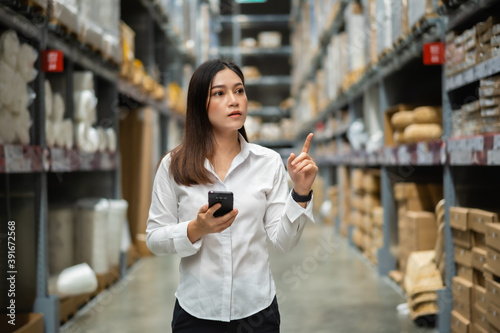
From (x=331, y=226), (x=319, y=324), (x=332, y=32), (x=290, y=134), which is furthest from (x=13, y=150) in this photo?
(x=290, y=134)

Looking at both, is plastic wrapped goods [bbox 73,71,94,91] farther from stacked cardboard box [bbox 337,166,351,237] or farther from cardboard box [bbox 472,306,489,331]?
stacked cardboard box [bbox 337,166,351,237]

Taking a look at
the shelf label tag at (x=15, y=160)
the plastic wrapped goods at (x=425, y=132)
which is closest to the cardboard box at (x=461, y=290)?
the plastic wrapped goods at (x=425, y=132)

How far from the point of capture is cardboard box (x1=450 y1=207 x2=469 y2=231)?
9.13 feet

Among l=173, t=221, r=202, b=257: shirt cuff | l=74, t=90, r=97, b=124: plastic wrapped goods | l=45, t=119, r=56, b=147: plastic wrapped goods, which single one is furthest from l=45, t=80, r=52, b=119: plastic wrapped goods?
l=173, t=221, r=202, b=257: shirt cuff

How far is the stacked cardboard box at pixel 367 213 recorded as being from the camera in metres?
5.14

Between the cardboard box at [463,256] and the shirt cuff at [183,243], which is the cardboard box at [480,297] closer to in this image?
the cardboard box at [463,256]

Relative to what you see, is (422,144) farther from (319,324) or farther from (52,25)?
(52,25)

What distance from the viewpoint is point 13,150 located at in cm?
271

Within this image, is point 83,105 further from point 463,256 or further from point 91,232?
point 463,256

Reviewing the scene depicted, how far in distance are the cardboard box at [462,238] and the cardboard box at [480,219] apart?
9 cm

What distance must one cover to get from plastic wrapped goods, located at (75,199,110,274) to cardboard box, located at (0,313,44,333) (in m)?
1.07

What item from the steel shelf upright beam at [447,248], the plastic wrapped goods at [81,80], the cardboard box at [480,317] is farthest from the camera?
the plastic wrapped goods at [81,80]

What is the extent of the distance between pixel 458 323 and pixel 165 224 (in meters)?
1.97

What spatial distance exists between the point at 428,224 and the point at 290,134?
399 inches
